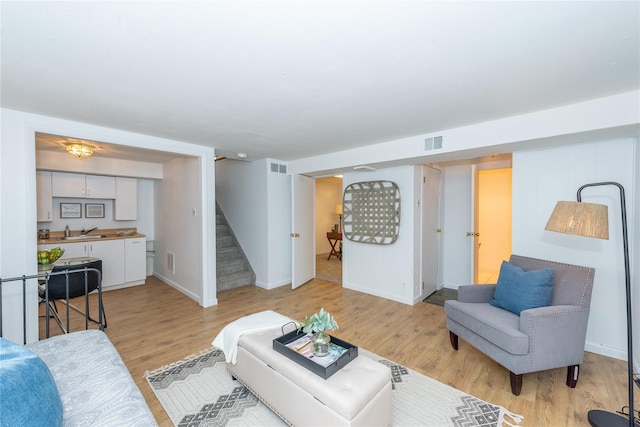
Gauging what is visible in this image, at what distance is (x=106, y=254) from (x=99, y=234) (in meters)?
0.72

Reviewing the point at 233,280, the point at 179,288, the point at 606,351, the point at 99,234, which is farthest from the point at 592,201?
the point at 99,234

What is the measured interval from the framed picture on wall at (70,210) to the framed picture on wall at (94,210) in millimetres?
83

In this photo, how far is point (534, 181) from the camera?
288 cm

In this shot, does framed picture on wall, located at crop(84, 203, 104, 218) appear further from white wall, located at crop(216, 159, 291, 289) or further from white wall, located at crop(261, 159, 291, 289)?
white wall, located at crop(261, 159, 291, 289)

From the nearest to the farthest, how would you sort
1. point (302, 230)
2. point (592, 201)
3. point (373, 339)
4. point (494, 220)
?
point (592, 201) < point (373, 339) < point (302, 230) < point (494, 220)

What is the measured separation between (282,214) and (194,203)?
1.49m

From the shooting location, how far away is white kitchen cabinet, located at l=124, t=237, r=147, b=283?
15.3ft

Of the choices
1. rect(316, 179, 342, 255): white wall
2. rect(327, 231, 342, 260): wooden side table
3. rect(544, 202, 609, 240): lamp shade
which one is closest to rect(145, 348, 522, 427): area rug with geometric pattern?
rect(544, 202, 609, 240): lamp shade

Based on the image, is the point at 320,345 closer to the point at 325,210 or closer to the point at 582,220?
the point at 582,220

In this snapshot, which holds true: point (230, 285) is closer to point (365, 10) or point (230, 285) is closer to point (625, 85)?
point (365, 10)

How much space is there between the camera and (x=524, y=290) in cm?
228

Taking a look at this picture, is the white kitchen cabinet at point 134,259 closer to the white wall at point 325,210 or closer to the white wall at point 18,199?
the white wall at point 18,199

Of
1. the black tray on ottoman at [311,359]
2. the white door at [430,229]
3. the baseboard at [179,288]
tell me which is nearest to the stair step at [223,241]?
the baseboard at [179,288]

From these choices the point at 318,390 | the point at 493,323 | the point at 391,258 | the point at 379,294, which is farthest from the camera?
the point at 379,294
